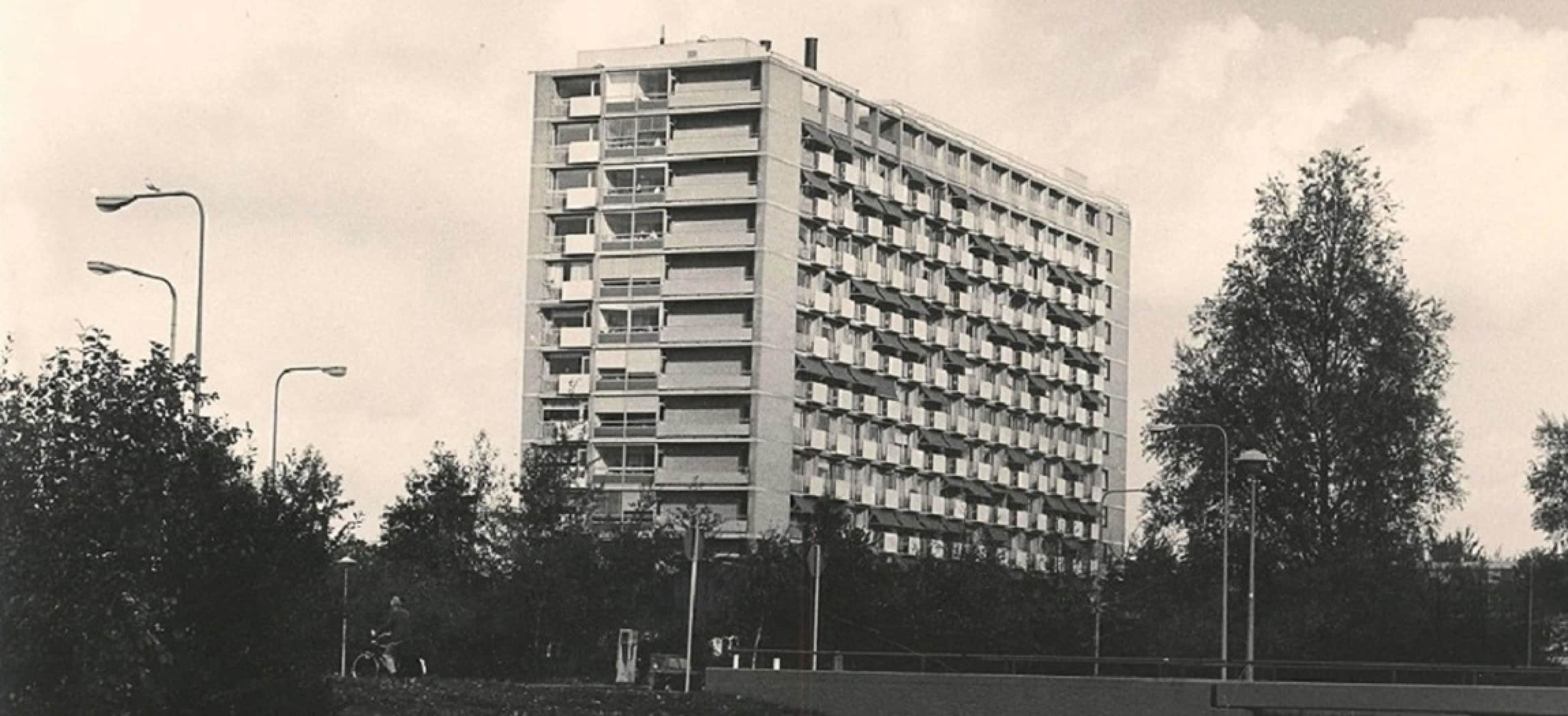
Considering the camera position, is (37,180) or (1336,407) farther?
(1336,407)

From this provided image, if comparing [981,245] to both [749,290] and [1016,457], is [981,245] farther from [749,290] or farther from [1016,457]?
[749,290]

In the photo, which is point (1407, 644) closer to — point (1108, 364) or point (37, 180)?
point (37, 180)

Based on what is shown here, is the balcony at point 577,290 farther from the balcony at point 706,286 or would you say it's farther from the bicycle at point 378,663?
the bicycle at point 378,663

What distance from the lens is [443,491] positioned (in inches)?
3226

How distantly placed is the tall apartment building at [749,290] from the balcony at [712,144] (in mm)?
98

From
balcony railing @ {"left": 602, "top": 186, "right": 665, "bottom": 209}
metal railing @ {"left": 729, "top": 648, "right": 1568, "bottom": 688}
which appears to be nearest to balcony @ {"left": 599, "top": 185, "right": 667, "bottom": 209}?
balcony railing @ {"left": 602, "top": 186, "right": 665, "bottom": 209}

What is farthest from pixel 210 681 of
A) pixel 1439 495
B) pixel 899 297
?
pixel 899 297

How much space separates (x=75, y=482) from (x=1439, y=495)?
4676 cm

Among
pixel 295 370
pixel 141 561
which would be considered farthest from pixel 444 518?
pixel 141 561

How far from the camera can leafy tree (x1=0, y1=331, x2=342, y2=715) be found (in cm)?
2125

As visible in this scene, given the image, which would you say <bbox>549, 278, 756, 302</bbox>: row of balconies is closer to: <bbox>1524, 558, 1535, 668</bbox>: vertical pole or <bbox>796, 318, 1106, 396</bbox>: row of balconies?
<bbox>796, 318, 1106, 396</bbox>: row of balconies

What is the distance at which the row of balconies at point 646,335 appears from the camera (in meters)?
114

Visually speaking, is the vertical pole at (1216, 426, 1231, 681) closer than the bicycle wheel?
No

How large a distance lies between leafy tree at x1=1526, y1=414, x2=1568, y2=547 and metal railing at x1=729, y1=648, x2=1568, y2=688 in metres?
20.2
